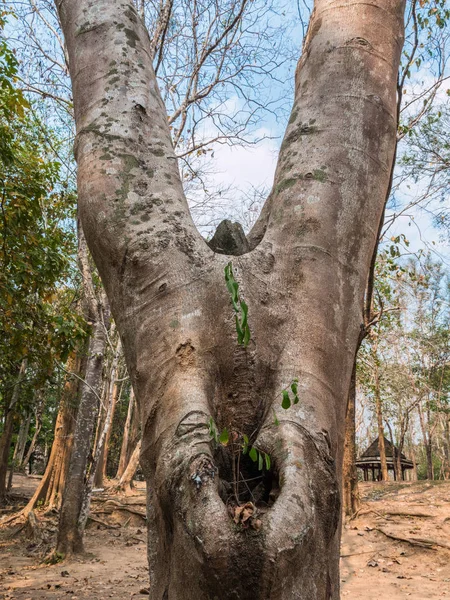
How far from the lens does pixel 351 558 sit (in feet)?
25.2

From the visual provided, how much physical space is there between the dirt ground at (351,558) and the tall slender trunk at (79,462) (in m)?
0.30

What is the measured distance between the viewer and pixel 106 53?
6.93 feet

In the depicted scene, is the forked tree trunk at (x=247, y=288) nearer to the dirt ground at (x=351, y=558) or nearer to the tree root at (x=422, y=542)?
the dirt ground at (x=351, y=558)

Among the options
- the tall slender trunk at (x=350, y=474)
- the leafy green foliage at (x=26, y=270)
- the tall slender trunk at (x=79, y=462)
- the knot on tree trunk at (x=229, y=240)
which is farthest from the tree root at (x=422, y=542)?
the knot on tree trunk at (x=229, y=240)

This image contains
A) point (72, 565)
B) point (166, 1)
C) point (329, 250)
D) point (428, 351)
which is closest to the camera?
point (329, 250)

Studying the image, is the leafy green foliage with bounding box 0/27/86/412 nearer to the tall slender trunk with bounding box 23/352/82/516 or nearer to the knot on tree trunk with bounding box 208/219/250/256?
the knot on tree trunk with bounding box 208/219/250/256

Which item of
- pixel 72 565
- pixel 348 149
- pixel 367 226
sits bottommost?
pixel 72 565

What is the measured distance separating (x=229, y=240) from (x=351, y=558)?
695 centimetres

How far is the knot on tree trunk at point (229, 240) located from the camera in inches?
79.0

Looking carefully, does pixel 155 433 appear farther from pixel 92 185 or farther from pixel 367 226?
pixel 367 226

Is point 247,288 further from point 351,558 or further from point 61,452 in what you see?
point 61,452

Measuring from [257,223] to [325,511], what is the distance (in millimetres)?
1161

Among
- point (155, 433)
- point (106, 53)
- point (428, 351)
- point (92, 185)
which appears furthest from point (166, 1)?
point (428, 351)

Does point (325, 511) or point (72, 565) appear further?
point (72, 565)
